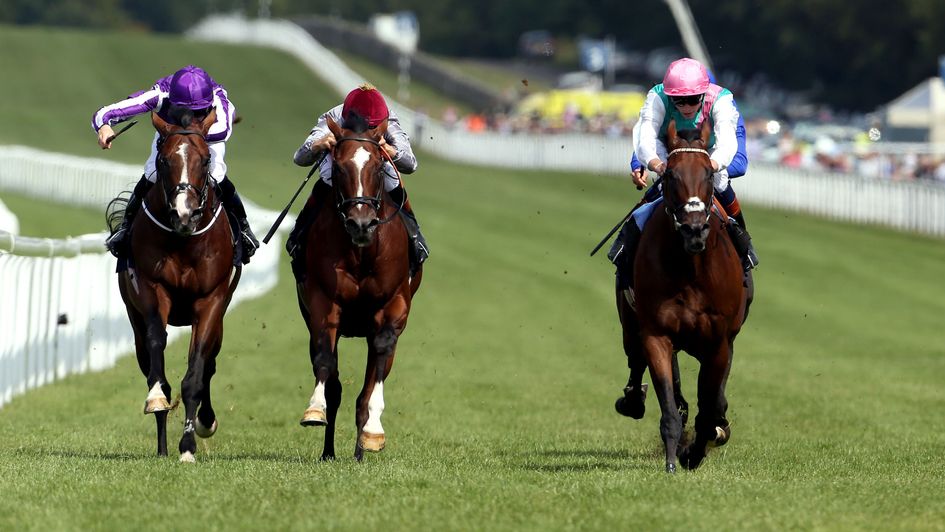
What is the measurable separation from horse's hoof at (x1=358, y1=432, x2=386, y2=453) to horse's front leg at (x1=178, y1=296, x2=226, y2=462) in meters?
0.99

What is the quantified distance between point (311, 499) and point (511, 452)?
11.6 feet

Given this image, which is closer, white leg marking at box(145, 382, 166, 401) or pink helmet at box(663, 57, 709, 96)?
pink helmet at box(663, 57, 709, 96)

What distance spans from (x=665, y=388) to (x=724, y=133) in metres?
1.51

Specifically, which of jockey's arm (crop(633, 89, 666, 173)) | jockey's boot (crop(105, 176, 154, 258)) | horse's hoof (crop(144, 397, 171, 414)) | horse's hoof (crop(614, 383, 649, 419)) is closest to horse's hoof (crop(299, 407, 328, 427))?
horse's hoof (crop(144, 397, 171, 414))

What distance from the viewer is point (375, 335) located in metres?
10.4

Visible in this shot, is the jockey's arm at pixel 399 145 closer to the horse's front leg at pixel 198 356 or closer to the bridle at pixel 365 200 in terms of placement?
the bridle at pixel 365 200

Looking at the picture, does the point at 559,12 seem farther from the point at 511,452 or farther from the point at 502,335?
the point at 511,452

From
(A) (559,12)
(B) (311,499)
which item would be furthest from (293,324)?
(A) (559,12)

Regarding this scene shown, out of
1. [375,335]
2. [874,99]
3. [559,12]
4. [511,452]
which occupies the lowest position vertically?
[511,452]

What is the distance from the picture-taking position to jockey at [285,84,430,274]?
403 inches

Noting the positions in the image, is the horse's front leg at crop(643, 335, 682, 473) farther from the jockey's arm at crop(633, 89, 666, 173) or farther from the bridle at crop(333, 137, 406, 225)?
the bridle at crop(333, 137, 406, 225)

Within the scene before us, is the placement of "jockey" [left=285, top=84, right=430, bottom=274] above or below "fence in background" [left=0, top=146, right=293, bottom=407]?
above

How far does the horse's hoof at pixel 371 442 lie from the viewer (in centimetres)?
1009

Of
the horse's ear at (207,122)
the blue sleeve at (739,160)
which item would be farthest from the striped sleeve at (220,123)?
the blue sleeve at (739,160)
